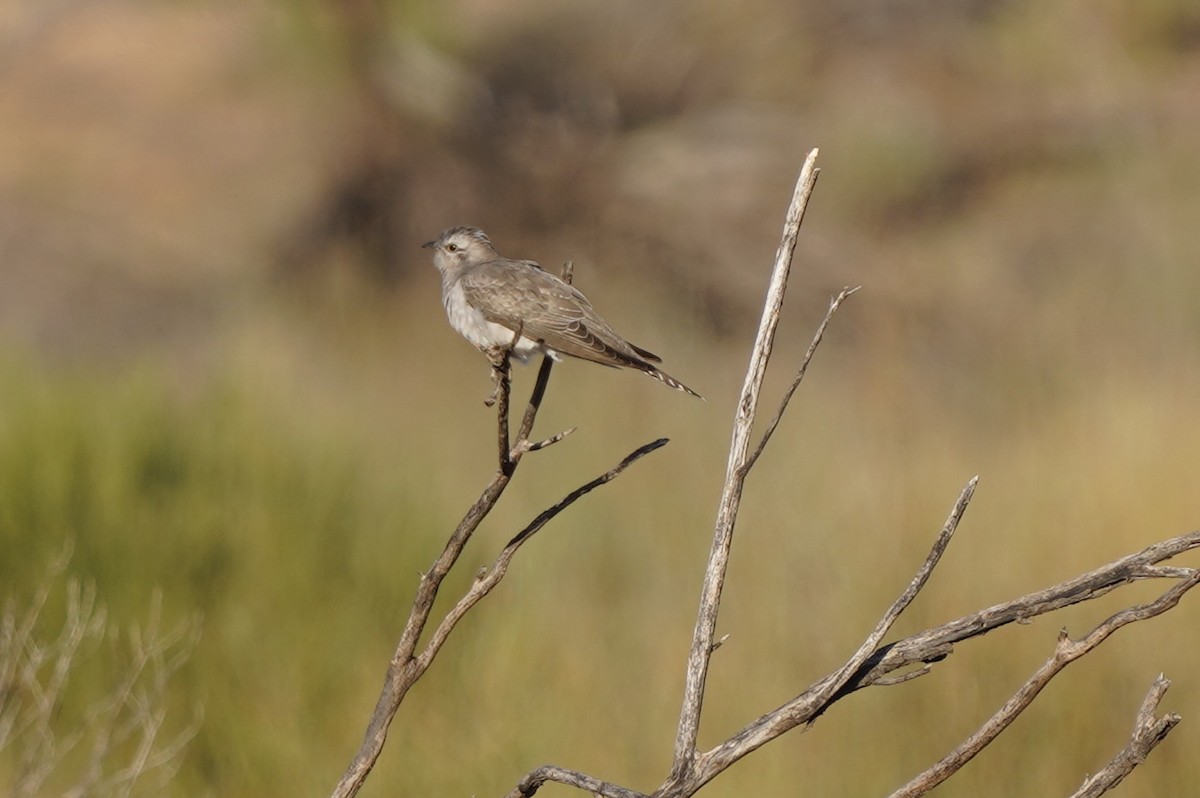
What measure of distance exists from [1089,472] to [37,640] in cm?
458

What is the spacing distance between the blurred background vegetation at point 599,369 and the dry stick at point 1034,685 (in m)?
3.43

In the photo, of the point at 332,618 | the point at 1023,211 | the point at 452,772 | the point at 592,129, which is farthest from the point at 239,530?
the point at 1023,211

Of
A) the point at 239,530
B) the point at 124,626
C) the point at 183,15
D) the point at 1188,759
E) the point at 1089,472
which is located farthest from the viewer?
the point at 183,15

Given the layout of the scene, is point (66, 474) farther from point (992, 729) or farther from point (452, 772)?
point (992, 729)

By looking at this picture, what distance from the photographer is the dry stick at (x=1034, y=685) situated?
54.4 inches

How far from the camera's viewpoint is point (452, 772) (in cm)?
478

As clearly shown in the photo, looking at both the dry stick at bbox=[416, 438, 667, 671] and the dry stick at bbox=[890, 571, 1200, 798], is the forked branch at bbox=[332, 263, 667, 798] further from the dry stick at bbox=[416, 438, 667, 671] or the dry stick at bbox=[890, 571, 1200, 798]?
the dry stick at bbox=[890, 571, 1200, 798]

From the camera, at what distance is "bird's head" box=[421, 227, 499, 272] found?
4.13 meters

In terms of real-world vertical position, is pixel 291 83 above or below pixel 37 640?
above

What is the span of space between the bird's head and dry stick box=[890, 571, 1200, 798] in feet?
9.12

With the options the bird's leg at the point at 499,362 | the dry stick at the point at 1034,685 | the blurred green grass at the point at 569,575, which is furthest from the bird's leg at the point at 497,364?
the blurred green grass at the point at 569,575

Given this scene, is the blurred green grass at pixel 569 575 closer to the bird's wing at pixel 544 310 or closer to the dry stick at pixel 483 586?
the bird's wing at pixel 544 310

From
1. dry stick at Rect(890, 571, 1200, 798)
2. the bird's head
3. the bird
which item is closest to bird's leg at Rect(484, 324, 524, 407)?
the bird

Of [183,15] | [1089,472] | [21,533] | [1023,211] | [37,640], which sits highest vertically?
[183,15]
